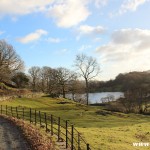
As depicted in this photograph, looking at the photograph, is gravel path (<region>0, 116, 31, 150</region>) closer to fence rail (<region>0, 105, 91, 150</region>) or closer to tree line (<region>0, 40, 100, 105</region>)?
fence rail (<region>0, 105, 91, 150</region>)

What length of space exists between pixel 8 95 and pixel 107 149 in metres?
58.0

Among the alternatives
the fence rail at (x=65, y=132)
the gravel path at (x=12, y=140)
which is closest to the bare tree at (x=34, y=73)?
the fence rail at (x=65, y=132)

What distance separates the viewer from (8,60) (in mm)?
109938

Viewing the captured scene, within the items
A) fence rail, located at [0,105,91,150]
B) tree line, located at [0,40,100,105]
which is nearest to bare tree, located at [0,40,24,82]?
tree line, located at [0,40,100,105]

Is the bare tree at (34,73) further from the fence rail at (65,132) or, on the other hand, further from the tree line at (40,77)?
the fence rail at (65,132)

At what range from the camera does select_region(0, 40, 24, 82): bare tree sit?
106950 millimetres

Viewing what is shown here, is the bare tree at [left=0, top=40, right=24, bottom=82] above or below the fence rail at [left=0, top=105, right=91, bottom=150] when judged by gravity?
above

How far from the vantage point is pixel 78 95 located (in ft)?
418

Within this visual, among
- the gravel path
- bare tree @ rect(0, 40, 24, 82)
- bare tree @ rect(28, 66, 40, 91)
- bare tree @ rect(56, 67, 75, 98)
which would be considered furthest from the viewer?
bare tree @ rect(28, 66, 40, 91)

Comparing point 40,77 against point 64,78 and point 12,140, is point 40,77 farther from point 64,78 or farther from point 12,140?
point 12,140

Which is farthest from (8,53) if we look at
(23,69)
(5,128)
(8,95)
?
(5,128)

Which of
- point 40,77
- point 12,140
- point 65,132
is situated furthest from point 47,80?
point 12,140

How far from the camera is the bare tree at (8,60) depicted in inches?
4211

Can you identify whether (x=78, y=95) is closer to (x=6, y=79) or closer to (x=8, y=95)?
(x=6, y=79)
